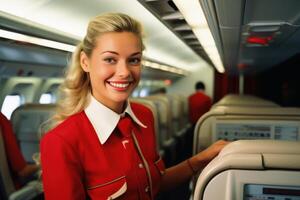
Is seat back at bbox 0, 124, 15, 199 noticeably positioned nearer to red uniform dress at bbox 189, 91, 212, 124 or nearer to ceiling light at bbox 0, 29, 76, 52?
ceiling light at bbox 0, 29, 76, 52

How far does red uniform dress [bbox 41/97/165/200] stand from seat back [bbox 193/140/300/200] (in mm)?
681

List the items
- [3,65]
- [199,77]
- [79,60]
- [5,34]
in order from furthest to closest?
[199,77]
[3,65]
[5,34]
[79,60]

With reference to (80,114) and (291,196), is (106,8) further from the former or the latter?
(291,196)

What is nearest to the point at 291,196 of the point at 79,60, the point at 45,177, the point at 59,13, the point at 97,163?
the point at 97,163

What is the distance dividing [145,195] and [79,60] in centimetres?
79

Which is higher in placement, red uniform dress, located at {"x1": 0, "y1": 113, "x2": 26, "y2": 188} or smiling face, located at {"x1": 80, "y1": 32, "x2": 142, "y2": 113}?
smiling face, located at {"x1": 80, "y1": 32, "x2": 142, "y2": 113}

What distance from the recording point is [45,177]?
1622 millimetres

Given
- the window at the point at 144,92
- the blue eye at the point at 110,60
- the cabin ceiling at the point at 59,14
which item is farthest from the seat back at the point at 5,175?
the window at the point at 144,92

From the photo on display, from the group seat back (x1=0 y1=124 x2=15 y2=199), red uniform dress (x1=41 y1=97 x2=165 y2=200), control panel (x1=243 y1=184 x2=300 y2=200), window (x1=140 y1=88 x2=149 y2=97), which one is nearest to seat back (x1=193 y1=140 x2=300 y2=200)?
control panel (x1=243 y1=184 x2=300 y2=200)

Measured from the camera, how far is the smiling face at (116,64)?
66.5 inches

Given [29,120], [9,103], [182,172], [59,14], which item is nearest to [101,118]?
[182,172]

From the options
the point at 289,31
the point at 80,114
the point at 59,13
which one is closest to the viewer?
the point at 80,114

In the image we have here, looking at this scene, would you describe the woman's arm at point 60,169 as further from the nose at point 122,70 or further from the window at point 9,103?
the window at point 9,103

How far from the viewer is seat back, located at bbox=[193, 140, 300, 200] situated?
1.01 meters
